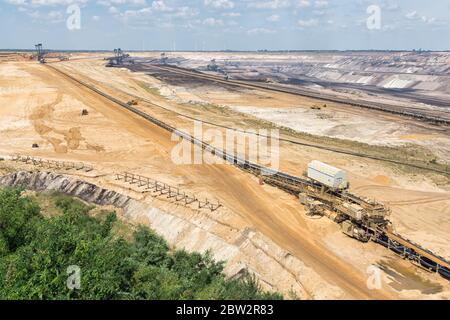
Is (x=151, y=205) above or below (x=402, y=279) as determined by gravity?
above

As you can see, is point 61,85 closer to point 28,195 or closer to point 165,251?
point 28,195

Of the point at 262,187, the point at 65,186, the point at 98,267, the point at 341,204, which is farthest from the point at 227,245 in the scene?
the point at 65,186

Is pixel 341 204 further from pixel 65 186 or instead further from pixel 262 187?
pixel 65 186

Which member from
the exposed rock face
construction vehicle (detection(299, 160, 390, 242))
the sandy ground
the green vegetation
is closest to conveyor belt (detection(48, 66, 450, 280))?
construction vehicle (detection(299, 160, 390, 242))

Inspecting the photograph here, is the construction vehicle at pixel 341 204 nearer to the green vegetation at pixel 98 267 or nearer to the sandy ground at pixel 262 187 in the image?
the sandy ground at pixel 262 187

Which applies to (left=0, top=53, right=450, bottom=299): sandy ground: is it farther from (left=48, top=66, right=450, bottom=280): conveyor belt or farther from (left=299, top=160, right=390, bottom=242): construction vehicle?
(left=299, top=160, right=390, bottom=242): construction vehicle

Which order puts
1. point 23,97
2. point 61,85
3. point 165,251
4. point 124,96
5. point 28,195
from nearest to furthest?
point 165,251 → point 28,195 → point 23,97 → point 124,96 → point 61,85
